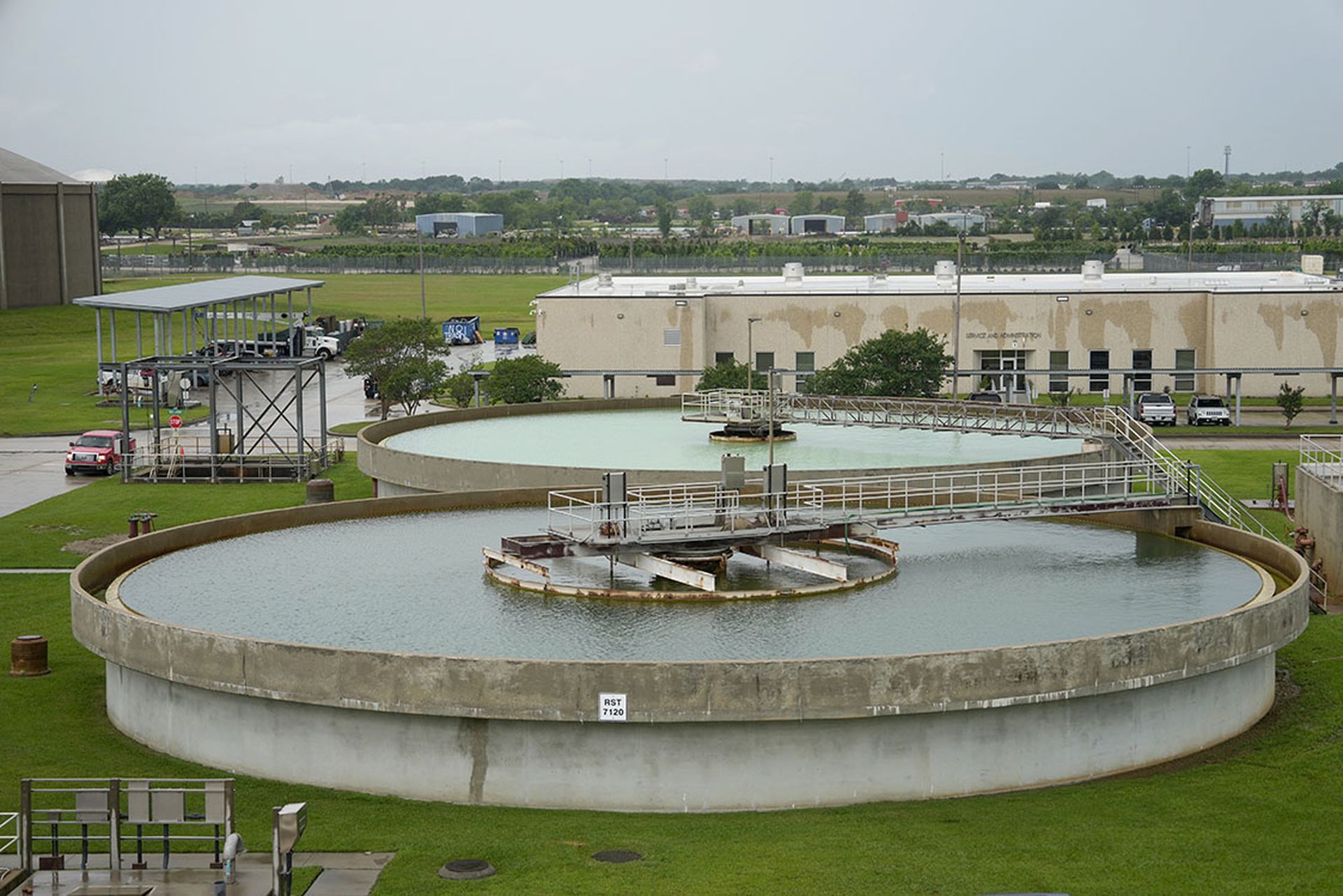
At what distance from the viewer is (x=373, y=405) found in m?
71.0

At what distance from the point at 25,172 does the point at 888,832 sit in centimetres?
9593

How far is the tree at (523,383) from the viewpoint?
207 ft

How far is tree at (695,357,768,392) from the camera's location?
62000 mm

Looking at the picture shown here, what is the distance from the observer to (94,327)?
99312mm

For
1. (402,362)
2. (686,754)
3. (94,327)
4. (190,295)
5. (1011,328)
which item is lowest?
(686,754)

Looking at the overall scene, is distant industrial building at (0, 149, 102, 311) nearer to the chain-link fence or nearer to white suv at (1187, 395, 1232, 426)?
the chain-link fence

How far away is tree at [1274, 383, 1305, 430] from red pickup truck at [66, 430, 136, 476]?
3848cm

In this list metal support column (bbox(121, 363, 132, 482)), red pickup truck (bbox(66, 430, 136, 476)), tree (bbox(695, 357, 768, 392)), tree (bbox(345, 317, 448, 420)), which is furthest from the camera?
tree (bbox(345, 317, 448, 420))

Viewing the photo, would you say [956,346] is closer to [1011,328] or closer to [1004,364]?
[1004,364]

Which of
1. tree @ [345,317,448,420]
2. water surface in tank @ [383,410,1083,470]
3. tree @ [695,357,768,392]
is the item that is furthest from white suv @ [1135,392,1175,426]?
tree @ [345,317,448,420]

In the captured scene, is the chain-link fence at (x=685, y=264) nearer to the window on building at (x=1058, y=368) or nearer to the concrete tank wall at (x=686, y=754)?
the window on building at (x=1058, y=368)

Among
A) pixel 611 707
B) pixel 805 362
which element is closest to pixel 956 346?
pixel 805 362

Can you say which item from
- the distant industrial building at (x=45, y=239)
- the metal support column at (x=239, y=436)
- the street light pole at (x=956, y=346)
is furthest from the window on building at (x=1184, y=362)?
the distant industrial building at (x=45, y=239)

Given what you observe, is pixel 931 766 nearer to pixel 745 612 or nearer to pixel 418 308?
pixel 745 612
